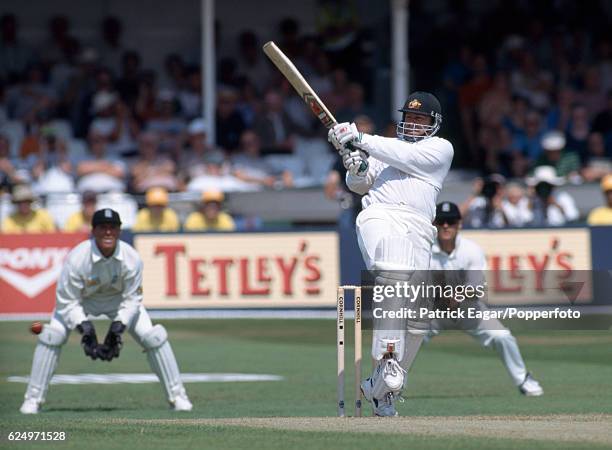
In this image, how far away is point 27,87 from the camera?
70.8 ft

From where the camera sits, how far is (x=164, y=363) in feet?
39.9

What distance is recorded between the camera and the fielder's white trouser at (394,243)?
9.95 meters

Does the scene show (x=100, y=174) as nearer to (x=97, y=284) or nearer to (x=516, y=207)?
(x=516, y=207)

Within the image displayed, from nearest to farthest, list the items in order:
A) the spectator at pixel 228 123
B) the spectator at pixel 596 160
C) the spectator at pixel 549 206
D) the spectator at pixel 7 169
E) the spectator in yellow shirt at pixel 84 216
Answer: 1. the spectator in yellow shirt at pixel 84 216
2. the spectator at pixel 549 206
3. the spectator at pixel 7 169
4. the spectator at pixel 596 160
5. the spectator at pixel 228 123

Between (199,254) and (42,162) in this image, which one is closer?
(199,254)

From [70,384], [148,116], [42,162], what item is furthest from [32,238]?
[70,384]

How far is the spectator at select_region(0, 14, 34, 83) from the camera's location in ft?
73.2

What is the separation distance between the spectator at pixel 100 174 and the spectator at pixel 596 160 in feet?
20.7

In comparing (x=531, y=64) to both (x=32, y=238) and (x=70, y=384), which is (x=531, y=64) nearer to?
(x=32, y=238)

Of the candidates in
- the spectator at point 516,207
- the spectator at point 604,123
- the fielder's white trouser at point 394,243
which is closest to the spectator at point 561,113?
the spectator at point 604,123

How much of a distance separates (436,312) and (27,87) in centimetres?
1236

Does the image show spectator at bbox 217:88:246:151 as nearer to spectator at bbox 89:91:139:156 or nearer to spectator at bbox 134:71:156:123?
spectator at bbox 134:71:156:123

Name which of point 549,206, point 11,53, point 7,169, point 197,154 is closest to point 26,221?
point 7,169

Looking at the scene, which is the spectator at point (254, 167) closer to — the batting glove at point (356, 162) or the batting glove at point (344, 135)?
the batting glove at point (356, 162)
